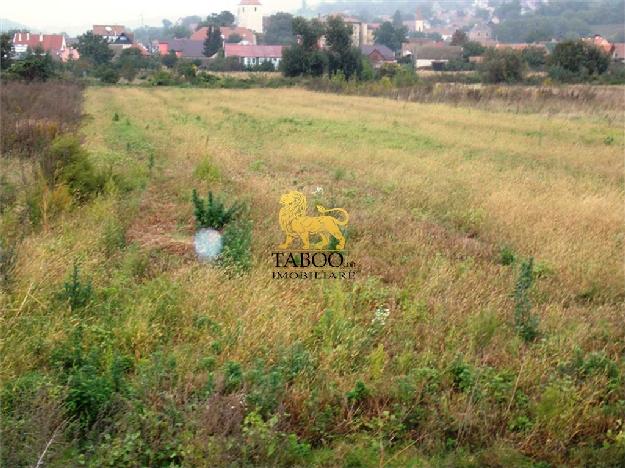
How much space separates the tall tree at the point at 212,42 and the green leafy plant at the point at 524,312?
246 ft

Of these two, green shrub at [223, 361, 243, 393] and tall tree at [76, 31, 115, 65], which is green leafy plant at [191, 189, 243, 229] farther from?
tall tree at [76, 31, 115, 65]

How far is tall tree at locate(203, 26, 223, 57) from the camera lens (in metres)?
76.1

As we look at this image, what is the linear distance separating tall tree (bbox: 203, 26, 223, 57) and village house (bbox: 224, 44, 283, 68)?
6693mm

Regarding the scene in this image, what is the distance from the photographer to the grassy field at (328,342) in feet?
12.2

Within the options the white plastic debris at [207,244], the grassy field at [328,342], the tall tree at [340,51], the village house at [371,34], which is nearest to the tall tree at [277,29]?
the village house at [371,34]

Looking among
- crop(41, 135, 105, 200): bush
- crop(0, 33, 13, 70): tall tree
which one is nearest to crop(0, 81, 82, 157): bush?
crop(41, 135, 105, 200): bush

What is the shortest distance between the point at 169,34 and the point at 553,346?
4371 inches

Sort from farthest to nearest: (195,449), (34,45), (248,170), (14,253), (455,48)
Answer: (455,48)
(34,45)
(248,170)
(14,253)
(195,449)

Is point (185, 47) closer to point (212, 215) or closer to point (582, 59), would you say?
point (582, 59)

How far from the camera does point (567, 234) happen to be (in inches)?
293

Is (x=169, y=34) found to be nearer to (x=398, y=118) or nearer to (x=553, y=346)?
(x=398, y=118)

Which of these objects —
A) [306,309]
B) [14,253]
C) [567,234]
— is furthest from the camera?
[567,234]

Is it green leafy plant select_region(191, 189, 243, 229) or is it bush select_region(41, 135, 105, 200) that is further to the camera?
bush select_region(41, 135, 105, 200)

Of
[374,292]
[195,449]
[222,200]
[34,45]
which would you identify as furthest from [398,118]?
[34,45]
